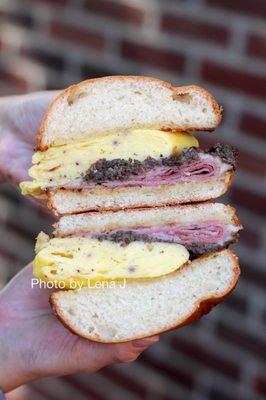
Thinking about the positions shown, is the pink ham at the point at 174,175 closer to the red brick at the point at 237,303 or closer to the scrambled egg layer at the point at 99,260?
the scrambled egg layer at the point at 99,260

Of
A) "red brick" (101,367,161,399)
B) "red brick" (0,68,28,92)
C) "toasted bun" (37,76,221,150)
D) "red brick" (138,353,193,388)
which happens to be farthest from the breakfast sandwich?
"red brick" (0,68,28,92)

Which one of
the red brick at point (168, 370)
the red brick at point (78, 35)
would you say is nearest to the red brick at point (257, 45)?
the red brick at point (78, 35)

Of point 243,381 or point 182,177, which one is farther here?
point 243,381

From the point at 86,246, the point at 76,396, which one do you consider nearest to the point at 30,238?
the point at 76,396

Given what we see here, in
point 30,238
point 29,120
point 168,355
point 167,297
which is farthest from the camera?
point 30,238

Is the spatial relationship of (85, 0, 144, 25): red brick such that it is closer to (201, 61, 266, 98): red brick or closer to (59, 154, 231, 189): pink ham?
(201, 61, 266, 98): red brick

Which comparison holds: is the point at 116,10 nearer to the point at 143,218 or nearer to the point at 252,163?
the point at 252,163

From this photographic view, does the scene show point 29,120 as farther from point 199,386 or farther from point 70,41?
point 199,386

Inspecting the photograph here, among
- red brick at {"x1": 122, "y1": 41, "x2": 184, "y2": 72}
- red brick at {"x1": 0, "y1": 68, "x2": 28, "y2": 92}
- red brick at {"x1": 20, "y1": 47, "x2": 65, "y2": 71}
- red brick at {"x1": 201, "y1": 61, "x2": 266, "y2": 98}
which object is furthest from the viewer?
red brick at {"x1": 0, "y1": 68, "x2": 28, "y2": 92}
